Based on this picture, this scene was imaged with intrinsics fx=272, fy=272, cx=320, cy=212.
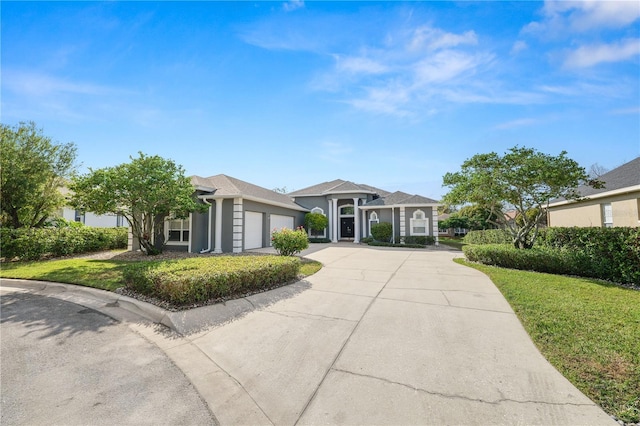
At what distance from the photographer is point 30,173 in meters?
12.5

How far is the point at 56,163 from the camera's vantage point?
544 inches

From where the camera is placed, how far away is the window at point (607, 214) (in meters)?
12.2

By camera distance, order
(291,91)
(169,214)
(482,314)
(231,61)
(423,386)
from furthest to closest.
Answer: (169,214) < (291,91) < (231,61) < (482,314) < (423,386)

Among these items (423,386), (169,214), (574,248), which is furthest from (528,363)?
(169,214)

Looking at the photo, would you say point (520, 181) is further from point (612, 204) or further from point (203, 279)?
point (203, 279)

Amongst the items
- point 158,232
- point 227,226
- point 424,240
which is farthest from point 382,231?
point 158,232

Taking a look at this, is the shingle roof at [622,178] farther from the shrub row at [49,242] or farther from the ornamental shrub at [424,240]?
the shrub row at [49,242]

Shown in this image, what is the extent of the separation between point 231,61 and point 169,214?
7755 mm

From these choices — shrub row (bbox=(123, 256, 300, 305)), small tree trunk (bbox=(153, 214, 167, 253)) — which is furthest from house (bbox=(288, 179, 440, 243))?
shrub row (bbox=(123, 256, 300, 305))

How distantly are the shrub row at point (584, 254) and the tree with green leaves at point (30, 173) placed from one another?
20010 mm

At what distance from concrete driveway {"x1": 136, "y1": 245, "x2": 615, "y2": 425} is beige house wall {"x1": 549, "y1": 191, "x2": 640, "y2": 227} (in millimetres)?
10297

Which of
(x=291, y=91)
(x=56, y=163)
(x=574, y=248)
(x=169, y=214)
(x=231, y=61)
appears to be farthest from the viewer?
(x=56, y=163)

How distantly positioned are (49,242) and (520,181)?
18.4m

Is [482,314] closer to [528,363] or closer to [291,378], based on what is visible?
[528,363]
